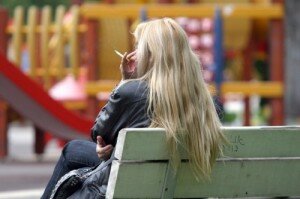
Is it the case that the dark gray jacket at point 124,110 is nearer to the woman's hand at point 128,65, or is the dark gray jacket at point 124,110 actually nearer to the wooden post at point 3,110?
the woman's hand at point 128,65

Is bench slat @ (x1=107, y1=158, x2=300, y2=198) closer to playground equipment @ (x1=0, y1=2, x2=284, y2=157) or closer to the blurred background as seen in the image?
the blurred background

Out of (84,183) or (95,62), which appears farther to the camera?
(95,62)

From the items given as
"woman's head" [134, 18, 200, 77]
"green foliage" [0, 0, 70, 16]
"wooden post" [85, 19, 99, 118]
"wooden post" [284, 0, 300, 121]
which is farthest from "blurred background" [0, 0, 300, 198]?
"green foliage" [0, 0, 70, 16]

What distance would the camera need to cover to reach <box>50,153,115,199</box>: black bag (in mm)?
5648

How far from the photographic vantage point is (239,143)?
5.74m

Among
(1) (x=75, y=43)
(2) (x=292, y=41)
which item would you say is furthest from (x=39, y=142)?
(2) (x=292, y=41)

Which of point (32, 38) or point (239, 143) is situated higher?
point (239, 143)

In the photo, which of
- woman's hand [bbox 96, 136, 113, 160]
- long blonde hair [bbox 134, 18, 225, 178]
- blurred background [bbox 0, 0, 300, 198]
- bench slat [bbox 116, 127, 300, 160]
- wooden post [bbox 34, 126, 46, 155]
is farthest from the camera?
wooden post [bbox 34, 126, 46, 155]

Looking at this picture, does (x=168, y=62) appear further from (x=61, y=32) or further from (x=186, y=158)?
(x=61, y=32)

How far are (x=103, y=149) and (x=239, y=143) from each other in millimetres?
622

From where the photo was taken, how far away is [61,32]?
13.8 m

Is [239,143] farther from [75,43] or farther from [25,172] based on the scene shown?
[75,43]

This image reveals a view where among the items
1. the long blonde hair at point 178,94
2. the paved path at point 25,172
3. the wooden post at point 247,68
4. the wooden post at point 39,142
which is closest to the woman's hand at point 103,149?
the long blonde hair at point 178,94

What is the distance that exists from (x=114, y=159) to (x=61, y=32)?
330 inches
